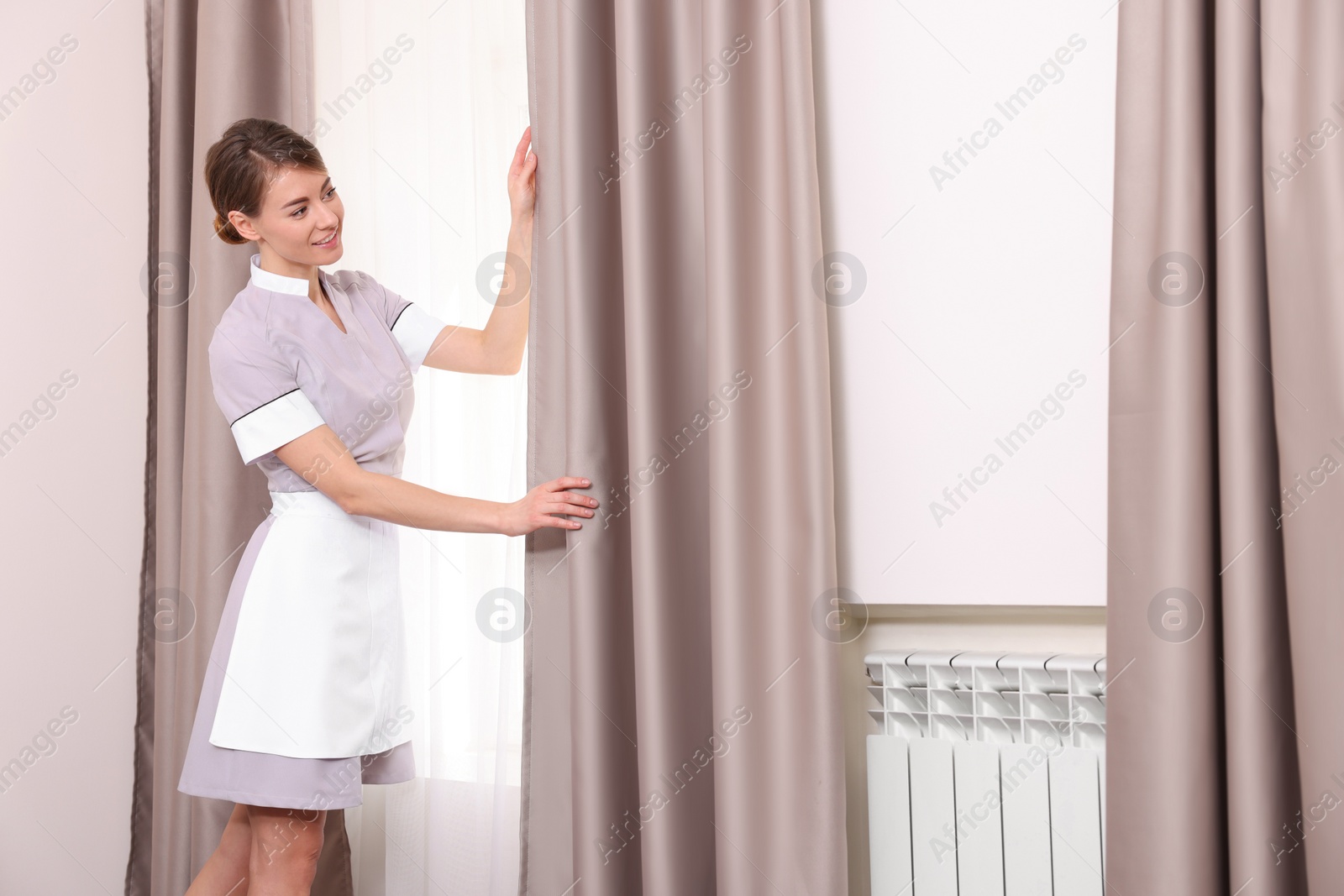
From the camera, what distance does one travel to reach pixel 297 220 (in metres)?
1.51

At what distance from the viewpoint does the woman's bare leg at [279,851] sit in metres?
1.45

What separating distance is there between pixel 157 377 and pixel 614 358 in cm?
114

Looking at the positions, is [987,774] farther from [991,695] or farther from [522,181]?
[522,181]

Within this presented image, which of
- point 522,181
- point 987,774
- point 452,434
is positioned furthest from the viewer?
point 452,434

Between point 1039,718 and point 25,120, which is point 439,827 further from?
point 25,120

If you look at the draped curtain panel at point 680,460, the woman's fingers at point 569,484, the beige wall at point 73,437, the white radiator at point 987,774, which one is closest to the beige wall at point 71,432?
the beige wall at point 73,437

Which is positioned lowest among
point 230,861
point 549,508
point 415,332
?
point 230,861

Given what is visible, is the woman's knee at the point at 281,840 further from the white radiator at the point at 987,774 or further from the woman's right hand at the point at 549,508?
the white radiator at the point at 987,774

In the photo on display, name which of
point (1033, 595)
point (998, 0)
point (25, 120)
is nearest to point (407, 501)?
point (1033, 595)

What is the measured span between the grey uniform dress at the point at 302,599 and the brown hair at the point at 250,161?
0.12 meters

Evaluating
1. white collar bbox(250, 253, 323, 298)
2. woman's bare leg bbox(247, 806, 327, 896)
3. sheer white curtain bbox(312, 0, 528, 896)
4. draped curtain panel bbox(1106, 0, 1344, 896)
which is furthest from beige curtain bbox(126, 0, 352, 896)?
draped curtain panel bbox(1106, 0, 1344, 896)

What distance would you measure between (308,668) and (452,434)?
57cm

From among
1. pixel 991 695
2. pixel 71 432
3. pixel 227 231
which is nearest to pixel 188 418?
pixel 71 432

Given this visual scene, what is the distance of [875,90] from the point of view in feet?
5.06
